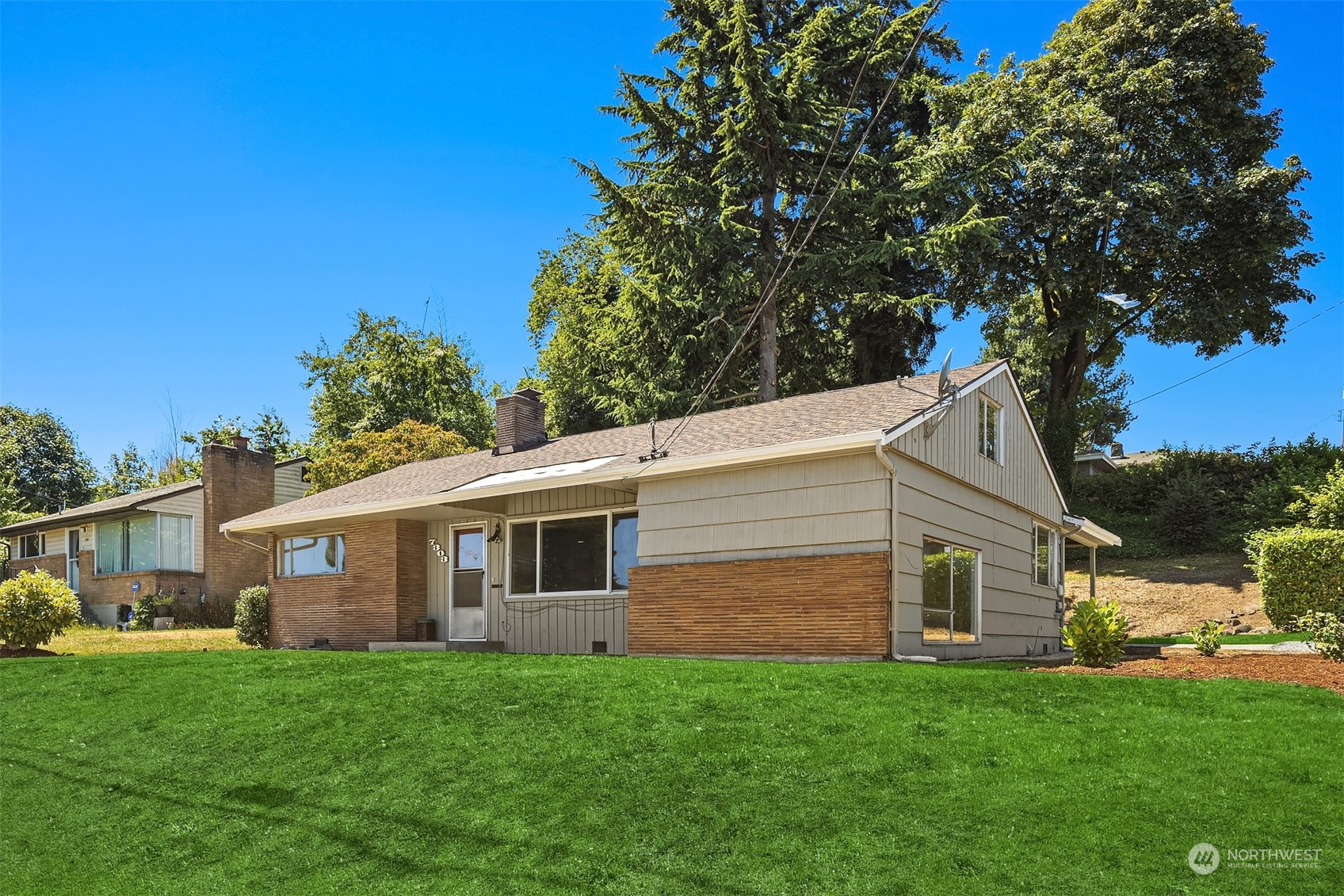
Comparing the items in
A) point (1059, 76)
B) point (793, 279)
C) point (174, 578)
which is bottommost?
point (174, 578)

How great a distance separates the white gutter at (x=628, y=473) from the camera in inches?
479

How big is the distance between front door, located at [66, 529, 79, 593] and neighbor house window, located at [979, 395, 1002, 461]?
32.1 metres

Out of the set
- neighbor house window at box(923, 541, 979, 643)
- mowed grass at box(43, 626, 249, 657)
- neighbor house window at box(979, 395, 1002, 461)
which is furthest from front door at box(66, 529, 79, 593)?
neighbor house window at box(979, 395, 1002, 461)

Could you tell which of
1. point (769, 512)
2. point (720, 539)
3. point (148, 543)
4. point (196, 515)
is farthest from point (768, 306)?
point (148, 543)

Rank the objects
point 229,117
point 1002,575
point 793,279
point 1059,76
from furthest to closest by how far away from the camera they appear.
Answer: point 1059,76 < point 793,279 < point 229,117 < point 1002,575

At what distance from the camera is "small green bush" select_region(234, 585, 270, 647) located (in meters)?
21.9

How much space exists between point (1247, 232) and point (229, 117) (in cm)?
2628

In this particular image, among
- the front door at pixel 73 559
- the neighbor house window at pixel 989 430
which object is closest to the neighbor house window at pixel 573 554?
the neighbor house window at pixel 989 430

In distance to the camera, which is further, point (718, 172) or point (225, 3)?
point (718, 172)

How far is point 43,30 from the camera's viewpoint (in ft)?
46.2

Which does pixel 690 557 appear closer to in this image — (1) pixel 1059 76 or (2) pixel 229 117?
(2) pixel 229 117

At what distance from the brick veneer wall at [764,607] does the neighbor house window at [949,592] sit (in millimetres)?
1444

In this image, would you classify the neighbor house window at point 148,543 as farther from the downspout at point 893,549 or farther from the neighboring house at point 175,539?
the downspout at point 893,549

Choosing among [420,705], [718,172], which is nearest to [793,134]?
[718,172]
